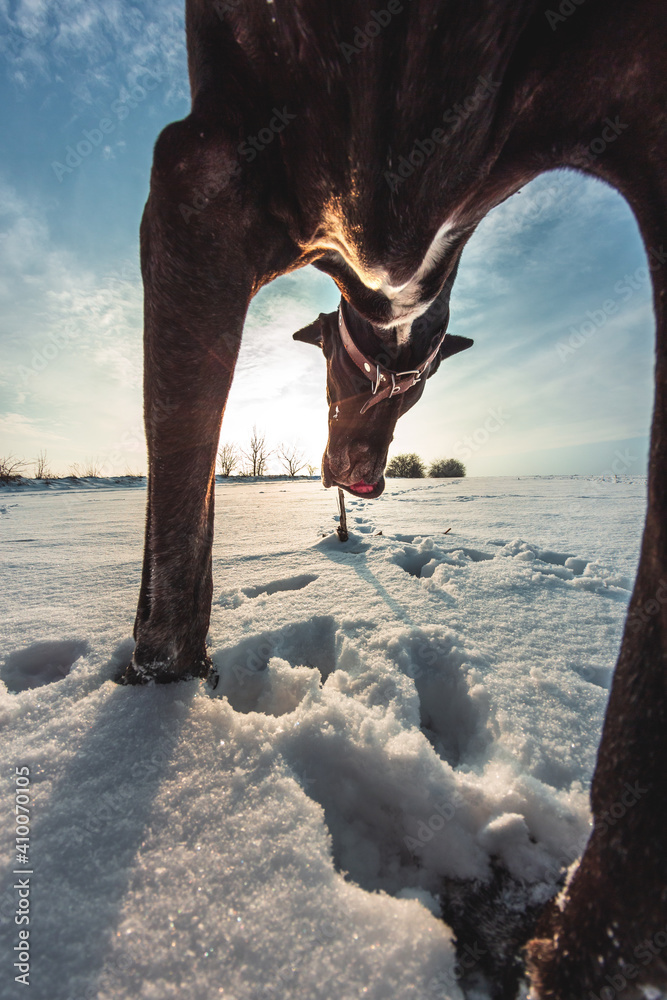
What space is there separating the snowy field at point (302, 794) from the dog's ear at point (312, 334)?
2.03 meters

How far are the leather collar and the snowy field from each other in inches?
47.6

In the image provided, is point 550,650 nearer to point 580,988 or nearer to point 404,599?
point 404,599

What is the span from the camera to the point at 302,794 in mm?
850

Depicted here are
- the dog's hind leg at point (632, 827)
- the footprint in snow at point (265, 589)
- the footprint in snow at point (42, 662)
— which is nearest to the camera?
the dog's hind leg at point (632, 827)

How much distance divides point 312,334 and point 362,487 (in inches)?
50.1

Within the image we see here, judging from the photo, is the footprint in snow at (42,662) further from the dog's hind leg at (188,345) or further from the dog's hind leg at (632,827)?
the dog's hind leg at (632,827)

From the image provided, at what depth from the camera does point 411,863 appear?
0.80m

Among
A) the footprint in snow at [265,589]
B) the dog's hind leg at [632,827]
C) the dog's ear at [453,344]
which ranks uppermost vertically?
the dog's ear at [453,344]

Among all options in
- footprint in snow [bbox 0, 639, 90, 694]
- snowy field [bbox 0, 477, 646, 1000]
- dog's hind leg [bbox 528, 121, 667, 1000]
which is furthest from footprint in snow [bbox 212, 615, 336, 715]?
dog's hind leg [bbox 528, 121, 667, 1000]

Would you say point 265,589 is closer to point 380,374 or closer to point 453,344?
point 380,374

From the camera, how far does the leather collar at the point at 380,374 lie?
2.29m

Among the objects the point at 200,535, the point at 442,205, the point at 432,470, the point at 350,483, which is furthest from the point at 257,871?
the point at 432,470

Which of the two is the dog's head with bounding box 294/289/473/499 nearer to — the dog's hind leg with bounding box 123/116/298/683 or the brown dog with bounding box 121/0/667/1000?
the brown dog with bounding box 121/0/667/1000

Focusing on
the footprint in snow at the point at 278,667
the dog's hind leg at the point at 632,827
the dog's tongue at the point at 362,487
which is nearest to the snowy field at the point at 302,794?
the footprint in snow at the point at 278,667
